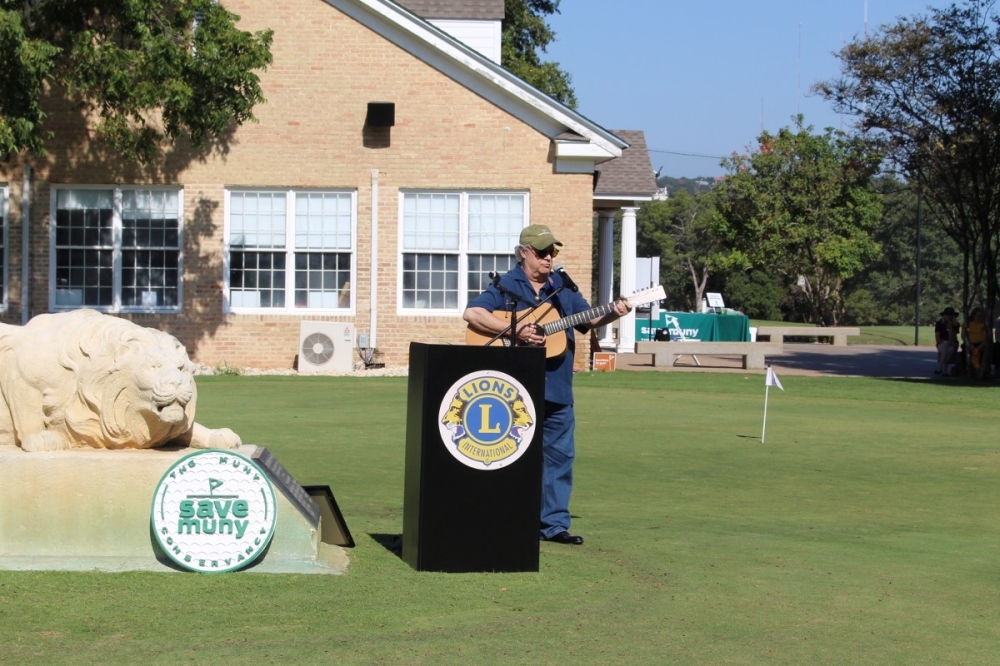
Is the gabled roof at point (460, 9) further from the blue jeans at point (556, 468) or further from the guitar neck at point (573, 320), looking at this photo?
the blue jeans at point (556, 468)

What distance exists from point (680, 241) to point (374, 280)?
62.2 metres

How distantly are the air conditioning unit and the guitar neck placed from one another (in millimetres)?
16887

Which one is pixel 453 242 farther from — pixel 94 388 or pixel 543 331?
pixel 94 388

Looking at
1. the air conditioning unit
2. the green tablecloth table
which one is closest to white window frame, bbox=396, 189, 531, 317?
the air conditioning unit

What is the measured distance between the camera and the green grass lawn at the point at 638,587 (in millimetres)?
5469

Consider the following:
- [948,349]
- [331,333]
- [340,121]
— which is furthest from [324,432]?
[948,349]

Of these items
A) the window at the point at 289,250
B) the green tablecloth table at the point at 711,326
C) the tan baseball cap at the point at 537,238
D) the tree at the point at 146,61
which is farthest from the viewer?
the green tablecloth table at the point at 711,326

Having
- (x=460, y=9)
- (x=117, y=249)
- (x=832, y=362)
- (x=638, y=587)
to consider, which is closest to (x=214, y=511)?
(x=638, y=587)

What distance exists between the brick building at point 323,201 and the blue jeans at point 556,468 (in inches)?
660

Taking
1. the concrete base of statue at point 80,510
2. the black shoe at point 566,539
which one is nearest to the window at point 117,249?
the black shoe at point 566,539

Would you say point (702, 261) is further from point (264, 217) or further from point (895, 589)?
point (895, 589)

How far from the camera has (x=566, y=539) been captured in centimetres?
786

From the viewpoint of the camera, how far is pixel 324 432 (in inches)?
571

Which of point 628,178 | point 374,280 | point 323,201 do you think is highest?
point 628,178
